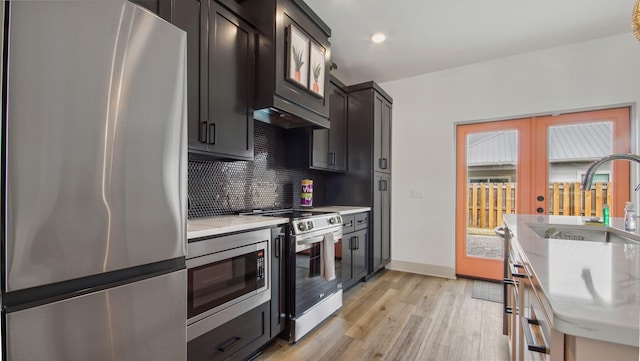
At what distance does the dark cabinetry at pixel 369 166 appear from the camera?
3.43 meters

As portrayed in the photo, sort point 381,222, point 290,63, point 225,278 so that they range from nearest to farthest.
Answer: point 225,278 < point 290,63 < point 381,222

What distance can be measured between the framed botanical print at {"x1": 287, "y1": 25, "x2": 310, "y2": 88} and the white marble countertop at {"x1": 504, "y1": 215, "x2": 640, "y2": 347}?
1.82 m

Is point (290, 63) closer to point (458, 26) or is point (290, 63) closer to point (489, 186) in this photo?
point (458, 26)

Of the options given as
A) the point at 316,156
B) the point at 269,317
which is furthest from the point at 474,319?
the point at 316,156

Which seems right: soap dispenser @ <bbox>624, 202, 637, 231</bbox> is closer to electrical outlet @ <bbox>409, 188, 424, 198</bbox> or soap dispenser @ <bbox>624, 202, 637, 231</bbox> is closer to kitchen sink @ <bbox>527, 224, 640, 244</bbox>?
kitchen sink @ <bbox>527, 224, 640, 244</bbox>

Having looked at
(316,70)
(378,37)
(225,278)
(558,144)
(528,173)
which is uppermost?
(378,37)

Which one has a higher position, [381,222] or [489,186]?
[489,186]

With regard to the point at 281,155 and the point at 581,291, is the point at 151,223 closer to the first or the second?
the point at 581,291

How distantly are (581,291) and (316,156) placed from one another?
2493mm

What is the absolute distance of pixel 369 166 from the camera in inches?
135

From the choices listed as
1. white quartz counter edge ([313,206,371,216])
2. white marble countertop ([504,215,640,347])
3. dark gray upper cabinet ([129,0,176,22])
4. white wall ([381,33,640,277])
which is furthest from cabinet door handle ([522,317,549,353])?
white wall ([381,33,640,277])

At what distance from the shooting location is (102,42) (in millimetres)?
898

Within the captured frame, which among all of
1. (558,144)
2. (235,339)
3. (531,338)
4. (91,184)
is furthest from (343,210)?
(558,144)

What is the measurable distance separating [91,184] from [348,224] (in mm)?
2342
